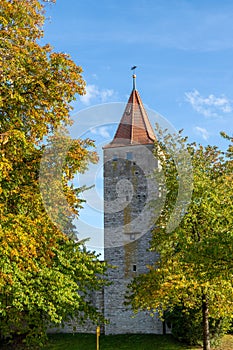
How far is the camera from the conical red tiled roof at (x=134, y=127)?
3166 centimetres

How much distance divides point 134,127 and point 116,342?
13.8m

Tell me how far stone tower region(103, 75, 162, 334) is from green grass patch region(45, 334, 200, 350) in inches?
46.8

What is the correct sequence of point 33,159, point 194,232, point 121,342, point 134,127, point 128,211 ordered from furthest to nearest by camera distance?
point 134,127, point 128,211, point 121,342, point 194,232, point 33,159

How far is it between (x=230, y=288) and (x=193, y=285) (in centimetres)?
133

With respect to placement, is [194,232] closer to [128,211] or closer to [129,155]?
[128,211]

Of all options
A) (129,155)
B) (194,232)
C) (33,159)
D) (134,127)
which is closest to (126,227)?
(129,155)

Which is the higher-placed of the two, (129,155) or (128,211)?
(129,155)

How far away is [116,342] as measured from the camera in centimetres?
2670

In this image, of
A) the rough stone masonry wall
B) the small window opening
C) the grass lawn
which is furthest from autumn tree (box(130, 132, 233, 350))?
the small window opening

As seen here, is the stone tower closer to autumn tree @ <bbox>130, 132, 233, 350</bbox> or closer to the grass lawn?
the grass lawn

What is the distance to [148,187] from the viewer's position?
30672 mm

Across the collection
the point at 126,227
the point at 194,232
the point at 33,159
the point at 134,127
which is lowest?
the point at 194,232

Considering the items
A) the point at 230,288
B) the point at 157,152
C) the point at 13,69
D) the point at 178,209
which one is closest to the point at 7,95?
the point at 13,69

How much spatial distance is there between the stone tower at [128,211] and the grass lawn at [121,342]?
126 centimetres
